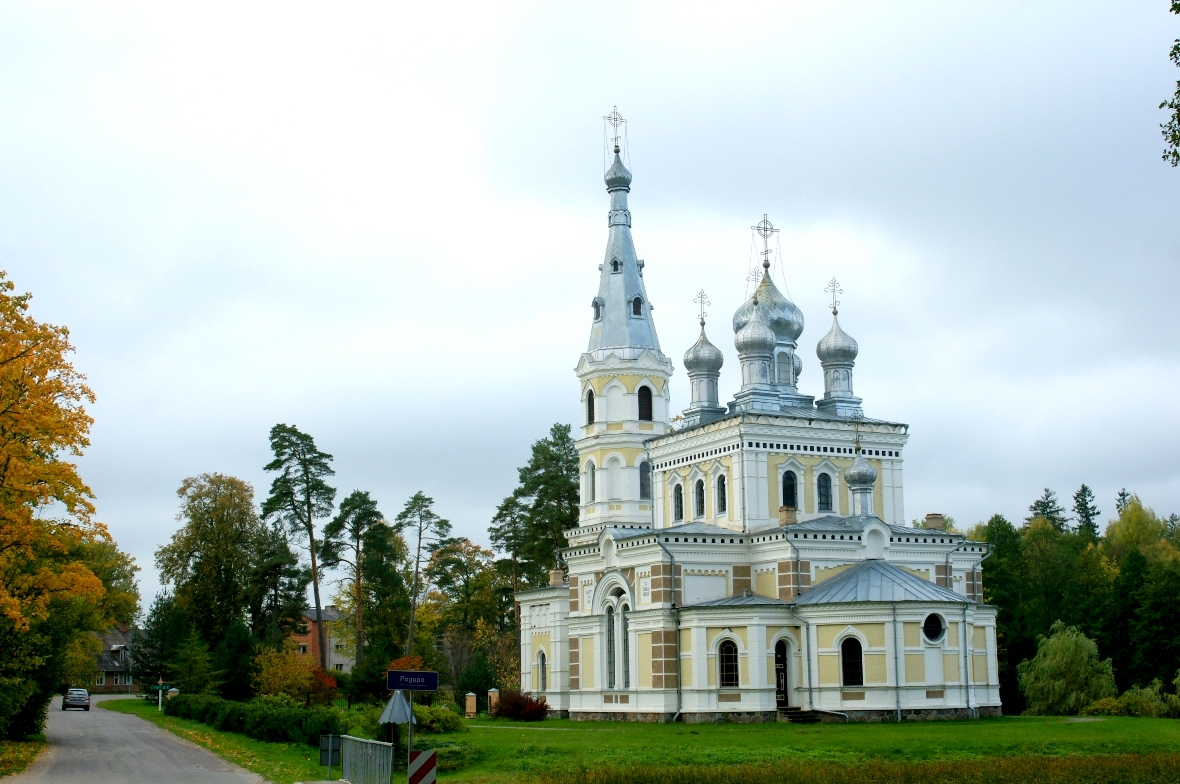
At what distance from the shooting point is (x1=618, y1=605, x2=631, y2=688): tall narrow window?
42.4 metres

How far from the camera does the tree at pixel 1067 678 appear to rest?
45.2 metres

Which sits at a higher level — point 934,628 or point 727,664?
point 934,628

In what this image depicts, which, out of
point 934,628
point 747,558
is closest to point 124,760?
point 747,558

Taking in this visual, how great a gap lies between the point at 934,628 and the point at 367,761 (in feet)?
68.6

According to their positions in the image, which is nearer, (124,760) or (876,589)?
(124,760)

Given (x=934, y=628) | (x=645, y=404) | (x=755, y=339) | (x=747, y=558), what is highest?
(x=755, y=339)

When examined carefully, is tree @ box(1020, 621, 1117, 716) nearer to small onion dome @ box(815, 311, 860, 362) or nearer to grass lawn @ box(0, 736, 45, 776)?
small onion dome @ box(815, 311, 860, 362)

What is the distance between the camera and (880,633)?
37500 millimetres

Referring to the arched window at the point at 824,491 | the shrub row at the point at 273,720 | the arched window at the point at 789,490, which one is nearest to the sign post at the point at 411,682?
the shrub row at the point at 273,720

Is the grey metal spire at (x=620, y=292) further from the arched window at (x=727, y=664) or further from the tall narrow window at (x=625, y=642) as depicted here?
the arched window at (x=727, y=664)

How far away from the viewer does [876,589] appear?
38.2 metres

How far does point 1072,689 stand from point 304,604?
3269cm

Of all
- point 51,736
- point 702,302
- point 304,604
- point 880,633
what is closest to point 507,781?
Result: point 880,633

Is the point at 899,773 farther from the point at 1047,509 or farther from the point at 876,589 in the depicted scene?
the point at 1047,509
